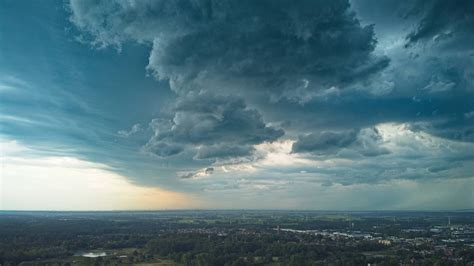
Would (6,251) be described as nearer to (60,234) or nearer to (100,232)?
(60,234)

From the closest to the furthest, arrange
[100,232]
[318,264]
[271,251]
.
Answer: [318,264]
[271,251]
[100,232]

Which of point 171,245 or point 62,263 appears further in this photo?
point 171,245

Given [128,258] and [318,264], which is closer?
Result: [318,264]

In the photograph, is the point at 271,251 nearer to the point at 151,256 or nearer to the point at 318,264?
the point at 318,264

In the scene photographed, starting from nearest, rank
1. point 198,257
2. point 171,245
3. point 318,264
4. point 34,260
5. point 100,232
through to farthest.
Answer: point 318,264, point 198,257, point 34,260, point 171,245, point 100,232

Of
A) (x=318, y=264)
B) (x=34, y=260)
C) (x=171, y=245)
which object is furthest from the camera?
(x=171, y=245)

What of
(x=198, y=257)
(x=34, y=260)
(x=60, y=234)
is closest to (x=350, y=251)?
(x=198, y=257)

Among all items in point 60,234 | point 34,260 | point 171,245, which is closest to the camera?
point 34,260

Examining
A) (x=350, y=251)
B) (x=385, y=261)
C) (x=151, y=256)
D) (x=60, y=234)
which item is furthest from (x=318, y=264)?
(x=60, y=234)

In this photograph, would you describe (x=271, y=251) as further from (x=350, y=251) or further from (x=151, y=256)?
(x=151, y=256)
